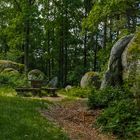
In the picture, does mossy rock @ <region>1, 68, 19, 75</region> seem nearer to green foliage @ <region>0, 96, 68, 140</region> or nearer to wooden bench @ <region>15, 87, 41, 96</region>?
wooden bench @ <region>15, 87, 41, 96</region>

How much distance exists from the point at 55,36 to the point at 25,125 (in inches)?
1377

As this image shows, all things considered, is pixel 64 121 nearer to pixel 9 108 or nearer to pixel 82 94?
pixel 9 108

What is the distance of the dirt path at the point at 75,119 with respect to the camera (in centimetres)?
1177

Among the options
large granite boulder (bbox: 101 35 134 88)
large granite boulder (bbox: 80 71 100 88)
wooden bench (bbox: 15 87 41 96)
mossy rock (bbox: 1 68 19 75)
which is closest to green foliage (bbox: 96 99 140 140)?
large granite boulder (bbox: 101 35 134 88)

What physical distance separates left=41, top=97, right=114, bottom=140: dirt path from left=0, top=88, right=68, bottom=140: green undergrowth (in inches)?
16.5

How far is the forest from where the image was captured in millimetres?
12219

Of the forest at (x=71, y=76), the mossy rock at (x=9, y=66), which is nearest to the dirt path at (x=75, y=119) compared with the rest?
the forest at (x=71, y=76)

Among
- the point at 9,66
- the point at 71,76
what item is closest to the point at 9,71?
the point at 9,66

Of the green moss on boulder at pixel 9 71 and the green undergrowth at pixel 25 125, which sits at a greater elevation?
the green moss on boulder at pixel 9 71

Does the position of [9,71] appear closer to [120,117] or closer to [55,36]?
[55,36]

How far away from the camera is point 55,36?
4606cm

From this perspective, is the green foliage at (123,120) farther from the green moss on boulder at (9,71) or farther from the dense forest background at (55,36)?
the dense forest background at (55,36)

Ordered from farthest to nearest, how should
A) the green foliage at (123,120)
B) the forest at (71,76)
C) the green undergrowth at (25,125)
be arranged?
the forest at (71,76) < the green foliage at (123,120) < the green undergrowth at (25,125)

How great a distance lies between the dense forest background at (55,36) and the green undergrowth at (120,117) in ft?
58.9
